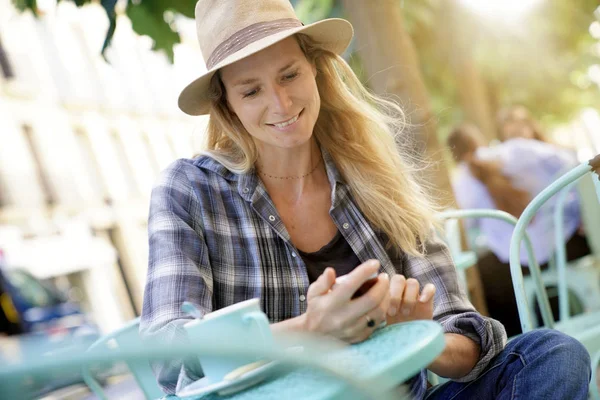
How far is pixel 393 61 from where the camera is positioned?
123 inches

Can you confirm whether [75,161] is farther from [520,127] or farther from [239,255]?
[239,255]

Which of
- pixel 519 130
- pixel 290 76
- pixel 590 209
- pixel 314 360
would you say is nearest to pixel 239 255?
pixel 290 76

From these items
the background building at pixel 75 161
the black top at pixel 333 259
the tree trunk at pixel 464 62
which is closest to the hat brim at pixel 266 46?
the black top at pixel 333 259

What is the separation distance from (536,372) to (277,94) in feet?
2.62

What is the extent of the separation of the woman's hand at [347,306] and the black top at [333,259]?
20.3 inches

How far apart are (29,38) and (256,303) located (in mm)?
19600

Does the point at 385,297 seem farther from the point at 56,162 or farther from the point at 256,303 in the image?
the point at 56,162

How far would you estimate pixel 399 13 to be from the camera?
3.23m

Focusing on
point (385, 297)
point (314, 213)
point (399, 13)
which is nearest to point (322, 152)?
point (314, 213)

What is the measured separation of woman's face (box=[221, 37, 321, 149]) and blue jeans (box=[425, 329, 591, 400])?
2.17ft

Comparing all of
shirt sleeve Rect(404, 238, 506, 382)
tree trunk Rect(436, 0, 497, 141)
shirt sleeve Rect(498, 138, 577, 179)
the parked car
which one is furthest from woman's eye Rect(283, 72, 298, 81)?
the parked car

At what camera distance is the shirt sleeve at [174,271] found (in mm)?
1458

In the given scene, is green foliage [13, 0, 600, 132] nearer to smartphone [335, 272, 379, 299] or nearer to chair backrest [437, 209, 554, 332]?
chair backrest [437, 209, 554, 332]

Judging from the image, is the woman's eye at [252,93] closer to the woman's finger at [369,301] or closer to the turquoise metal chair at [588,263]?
the woman's finger at [369,301]
